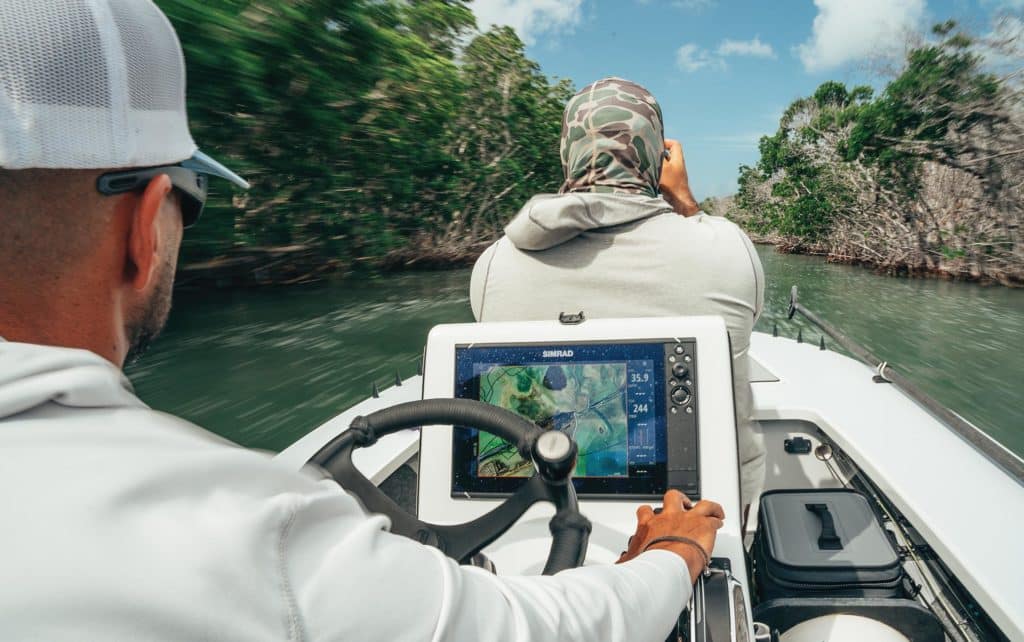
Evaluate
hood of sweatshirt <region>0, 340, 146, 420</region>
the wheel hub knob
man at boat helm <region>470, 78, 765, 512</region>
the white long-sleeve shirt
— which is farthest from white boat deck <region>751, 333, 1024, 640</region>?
hood of sweatshirt <region>0, 340, 146, 420</region>

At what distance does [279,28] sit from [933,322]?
1115cm

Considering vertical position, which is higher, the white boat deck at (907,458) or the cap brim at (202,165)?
the cap brim at (202,165)

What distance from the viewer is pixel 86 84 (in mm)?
512

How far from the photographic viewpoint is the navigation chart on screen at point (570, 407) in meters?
1.21

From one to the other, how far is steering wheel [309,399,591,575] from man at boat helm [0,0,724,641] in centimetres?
19

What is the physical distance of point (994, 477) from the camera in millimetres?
1603

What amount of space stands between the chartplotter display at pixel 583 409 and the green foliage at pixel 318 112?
2570mm

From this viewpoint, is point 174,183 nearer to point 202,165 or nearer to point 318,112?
point 202,165

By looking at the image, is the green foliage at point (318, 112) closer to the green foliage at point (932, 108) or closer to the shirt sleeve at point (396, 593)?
the shirt sleeve at point (396, 593)

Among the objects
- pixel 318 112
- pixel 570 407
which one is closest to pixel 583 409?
pixel 570 407

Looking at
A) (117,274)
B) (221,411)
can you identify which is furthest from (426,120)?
(117,274)

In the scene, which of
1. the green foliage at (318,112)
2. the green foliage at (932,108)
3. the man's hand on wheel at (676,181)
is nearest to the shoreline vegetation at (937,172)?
the green foliage at (932,108)

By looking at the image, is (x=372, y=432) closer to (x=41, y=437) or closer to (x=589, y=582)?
(x=589, y=582)

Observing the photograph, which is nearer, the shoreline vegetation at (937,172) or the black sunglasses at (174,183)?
the black sunglasses at (174,183)
